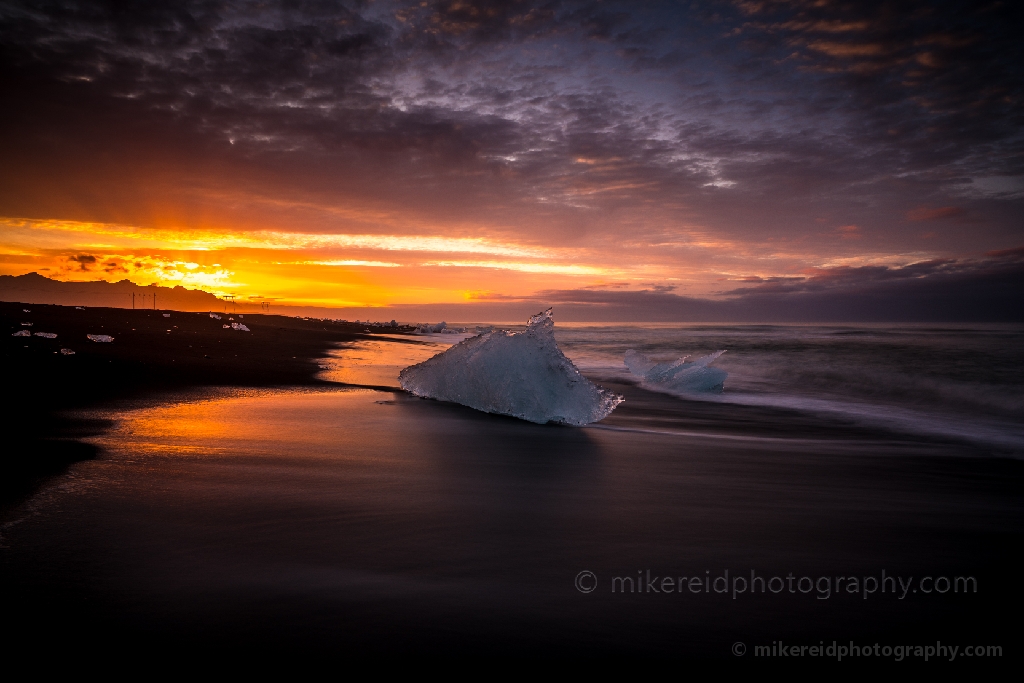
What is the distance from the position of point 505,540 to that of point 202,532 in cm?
138

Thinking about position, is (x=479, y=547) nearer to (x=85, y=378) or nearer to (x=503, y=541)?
(x=503, y=541)

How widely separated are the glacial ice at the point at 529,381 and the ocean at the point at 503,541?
1.76 ft

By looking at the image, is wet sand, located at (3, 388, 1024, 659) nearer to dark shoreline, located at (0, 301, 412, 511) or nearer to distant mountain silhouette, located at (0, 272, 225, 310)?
dark shoreline, located at (0, 301, 412, 511)

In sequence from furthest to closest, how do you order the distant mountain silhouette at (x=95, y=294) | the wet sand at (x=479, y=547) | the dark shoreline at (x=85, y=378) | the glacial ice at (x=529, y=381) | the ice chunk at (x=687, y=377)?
1. the distant mountain silhouette at (x=95, y=294)
2. the ice chunk at (x=687, y=377)
3. the glacial ice at (x=529, y=381)
4. the dark shoreline at (x=85, y=378)
5. the wet sand at (x=479, y=547)

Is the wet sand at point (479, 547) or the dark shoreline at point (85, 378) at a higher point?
the dark shoreline at point (85, 378)

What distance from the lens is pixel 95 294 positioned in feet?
504

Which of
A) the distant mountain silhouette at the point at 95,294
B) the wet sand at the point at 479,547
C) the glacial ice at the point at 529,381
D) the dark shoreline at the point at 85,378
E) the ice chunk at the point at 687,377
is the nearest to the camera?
the wet sand at the point at 479,547

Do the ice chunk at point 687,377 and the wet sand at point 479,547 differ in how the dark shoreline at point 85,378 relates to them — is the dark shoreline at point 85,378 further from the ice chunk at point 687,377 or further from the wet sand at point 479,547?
the ice chunk at point 687,377

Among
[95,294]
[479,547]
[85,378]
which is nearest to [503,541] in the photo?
[479,547]

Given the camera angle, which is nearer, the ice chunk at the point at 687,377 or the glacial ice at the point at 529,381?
the glacial ice at the point at 529,381

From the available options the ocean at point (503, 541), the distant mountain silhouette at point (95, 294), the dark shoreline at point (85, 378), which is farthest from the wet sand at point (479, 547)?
the distant mountain silhouette at point (95, 294)

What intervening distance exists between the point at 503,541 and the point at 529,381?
3.51 m

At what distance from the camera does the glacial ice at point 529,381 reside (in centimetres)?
579

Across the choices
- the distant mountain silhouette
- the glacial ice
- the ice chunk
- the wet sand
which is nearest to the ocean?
the wet sand
